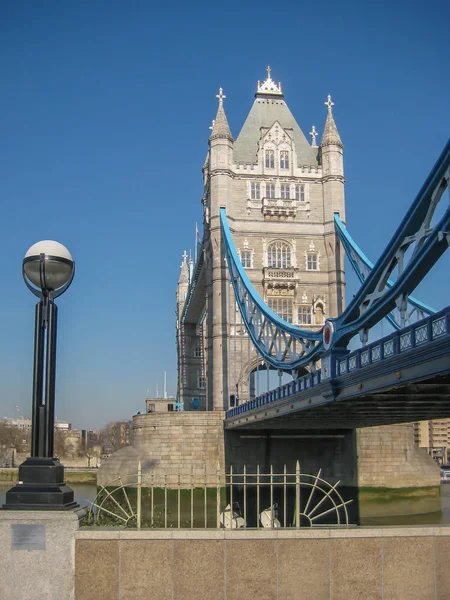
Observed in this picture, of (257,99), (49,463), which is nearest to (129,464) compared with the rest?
(257,99)

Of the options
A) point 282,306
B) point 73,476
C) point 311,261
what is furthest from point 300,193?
point 73,476

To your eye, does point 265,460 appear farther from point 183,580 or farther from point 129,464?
point 183,580

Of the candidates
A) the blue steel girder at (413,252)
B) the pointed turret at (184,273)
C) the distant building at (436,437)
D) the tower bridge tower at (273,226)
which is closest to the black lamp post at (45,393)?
the blue steel girder at (413,252)

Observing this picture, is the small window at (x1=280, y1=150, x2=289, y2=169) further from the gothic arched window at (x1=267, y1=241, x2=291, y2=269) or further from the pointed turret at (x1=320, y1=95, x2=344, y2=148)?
the gothic arched window at (x1=267, y1=241, x2=291, y2=269)

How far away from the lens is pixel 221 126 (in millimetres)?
53469

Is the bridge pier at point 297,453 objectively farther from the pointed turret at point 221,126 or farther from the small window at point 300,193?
the pointed turret at point 221,126

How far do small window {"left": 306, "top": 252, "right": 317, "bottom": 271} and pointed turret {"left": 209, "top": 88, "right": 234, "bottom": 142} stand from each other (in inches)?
378

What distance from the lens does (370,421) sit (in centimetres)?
3250

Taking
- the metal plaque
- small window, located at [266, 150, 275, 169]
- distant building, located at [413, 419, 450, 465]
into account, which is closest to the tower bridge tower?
small window, located at [266, 150, 275, 169]

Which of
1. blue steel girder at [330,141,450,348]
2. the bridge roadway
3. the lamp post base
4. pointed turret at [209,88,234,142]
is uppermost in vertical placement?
pointed turret at [209,88,234,142]

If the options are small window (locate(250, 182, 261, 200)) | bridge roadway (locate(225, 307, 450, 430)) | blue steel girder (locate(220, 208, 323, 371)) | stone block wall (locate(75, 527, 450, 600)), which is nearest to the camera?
stone block wall (locate(75, 527, 450, 600))

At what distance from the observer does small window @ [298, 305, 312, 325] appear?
50.8 metres

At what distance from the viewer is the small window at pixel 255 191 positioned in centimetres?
5269

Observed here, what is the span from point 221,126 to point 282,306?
13.1 m
